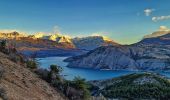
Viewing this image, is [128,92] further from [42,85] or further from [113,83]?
[42,85]

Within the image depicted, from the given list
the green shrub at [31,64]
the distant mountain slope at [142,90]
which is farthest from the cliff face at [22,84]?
the distant mountain slope at [142,90]

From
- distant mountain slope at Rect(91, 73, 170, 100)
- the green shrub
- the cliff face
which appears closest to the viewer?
the cliff face

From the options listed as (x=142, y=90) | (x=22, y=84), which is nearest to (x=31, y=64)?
(x=22, y=84)

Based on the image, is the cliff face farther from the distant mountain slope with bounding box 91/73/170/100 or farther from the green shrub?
the distant mountain slope with bounding box 91/73/170/100

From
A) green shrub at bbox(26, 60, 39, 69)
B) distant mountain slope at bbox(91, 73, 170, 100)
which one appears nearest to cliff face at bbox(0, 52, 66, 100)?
green shrub at bbox(26, 60, 39, 69)

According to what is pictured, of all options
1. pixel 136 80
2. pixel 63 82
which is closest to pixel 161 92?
pixel 136 80

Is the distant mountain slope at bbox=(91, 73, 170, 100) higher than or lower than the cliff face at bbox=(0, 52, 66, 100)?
lower

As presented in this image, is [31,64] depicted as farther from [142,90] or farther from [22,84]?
[142,90]

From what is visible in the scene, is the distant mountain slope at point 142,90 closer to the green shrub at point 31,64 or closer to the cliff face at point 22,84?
the green shrub at point 31,64

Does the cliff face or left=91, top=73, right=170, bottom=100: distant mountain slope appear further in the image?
left=91, top=73, right=170, bottom=100: distant mountain slope
